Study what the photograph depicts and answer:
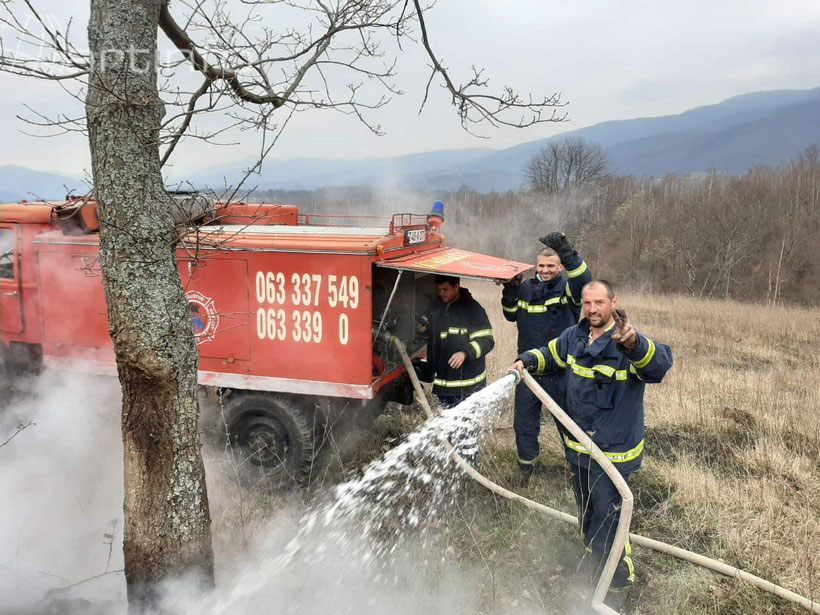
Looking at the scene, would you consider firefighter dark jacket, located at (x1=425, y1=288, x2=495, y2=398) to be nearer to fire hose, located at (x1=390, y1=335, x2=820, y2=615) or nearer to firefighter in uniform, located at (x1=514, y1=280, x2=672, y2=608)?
fire hose, located at (x1=390, y1=335, x2=820, y2=615)

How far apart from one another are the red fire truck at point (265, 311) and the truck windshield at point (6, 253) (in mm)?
14

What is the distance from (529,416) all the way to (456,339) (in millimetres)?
967

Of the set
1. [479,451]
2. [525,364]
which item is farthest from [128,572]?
[479,451]

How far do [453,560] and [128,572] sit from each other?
209cm

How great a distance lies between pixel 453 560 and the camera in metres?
3.88

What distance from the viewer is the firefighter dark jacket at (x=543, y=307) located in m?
4.92

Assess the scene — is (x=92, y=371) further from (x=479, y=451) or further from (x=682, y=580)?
(x=682, y=580)

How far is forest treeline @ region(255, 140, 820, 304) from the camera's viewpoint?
29922mm

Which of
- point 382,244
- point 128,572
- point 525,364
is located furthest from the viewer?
point 382,244

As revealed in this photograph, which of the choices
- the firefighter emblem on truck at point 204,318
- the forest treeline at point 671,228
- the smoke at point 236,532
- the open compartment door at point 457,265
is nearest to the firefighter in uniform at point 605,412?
the smoke at point 236,532

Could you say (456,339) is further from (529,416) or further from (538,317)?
(529,416)

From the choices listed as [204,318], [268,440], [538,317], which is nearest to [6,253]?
[204,318]

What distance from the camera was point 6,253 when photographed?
5.66m

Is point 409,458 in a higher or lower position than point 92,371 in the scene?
lower
